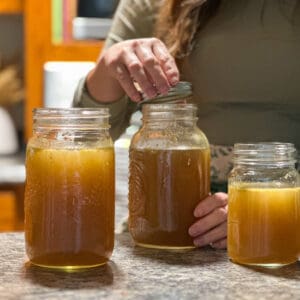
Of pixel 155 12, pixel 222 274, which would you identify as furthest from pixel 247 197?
pixel 155 12

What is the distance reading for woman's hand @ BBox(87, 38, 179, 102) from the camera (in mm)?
945

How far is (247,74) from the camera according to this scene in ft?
3.86

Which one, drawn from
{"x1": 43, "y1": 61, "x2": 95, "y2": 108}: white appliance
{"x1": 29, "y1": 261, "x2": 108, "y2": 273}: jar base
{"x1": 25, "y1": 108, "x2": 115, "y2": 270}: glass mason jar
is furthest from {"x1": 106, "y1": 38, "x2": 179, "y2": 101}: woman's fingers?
{"x1": 43, "y1": 61, "x2": 95, "y2": 108}: white appliance

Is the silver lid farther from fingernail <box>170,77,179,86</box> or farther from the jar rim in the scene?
the jar rim

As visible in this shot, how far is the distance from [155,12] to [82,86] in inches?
8.1

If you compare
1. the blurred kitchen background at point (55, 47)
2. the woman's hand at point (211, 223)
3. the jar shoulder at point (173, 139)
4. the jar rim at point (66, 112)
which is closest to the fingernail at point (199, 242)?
the woman's hand at point (211, 223)

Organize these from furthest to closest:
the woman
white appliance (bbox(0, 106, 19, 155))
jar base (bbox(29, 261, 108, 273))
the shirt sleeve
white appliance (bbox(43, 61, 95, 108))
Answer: white appliance (bbox(0, 106, 19, 155)) < white appliance (bbox(43, 61, 95, 108)) < the shirt sleeve < the woman < jar base (bbox(29, 261, 108, 273))

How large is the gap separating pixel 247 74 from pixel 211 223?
327 millimetres

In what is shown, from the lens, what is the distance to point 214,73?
1.20 m

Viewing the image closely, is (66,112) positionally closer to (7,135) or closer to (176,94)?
(176,94)

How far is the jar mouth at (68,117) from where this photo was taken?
83 centimetres

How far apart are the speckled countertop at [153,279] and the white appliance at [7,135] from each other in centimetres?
141

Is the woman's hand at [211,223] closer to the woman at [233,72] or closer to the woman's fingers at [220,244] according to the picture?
the woman's fingers at [220,244]

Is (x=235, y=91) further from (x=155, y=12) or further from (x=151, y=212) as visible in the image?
(x=151, y=212)
